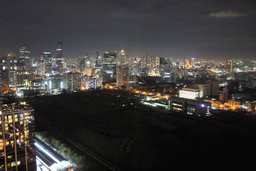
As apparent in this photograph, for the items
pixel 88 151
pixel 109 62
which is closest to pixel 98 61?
pixel 109 62

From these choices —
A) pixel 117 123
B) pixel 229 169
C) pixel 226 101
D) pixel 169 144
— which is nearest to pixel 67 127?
pixel 117 123

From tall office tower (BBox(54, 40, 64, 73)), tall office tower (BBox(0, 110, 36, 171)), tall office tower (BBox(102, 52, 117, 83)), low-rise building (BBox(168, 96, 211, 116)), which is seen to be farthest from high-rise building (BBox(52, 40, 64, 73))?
tall office tower (BBox(0, 110, 36, 171))

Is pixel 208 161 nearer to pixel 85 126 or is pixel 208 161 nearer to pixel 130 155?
pixel 130 155

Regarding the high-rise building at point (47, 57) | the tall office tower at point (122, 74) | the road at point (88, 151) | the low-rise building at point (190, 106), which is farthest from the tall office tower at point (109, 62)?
the road at point (88, 151)

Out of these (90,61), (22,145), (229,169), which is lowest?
(229,169)

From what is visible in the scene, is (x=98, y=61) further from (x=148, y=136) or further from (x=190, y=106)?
(x=148, y=136)

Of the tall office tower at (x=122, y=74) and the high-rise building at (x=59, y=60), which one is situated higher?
the high-rise building at (x=59, y=60)

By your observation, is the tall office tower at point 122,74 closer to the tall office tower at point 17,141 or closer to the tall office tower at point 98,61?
the tall office tower at point 17,141
